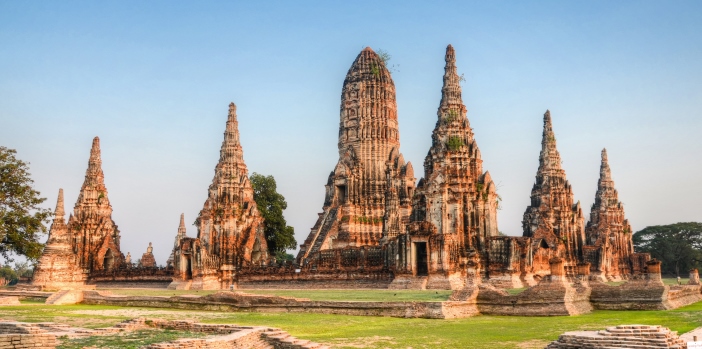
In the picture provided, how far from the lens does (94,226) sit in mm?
53562

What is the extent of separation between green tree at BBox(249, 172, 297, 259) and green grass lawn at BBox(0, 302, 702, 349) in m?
31.6

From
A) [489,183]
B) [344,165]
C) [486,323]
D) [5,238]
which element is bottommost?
[486,323]

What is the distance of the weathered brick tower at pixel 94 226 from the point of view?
52.6 metres

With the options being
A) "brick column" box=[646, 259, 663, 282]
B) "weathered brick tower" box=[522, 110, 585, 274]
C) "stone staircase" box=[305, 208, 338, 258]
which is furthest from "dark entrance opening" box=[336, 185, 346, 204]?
"brick column" box=[646, 259, 663, 282]

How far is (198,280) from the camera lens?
43656 mm

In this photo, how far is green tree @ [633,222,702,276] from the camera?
7406 centimetres

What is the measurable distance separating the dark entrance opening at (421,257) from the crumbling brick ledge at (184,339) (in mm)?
18138

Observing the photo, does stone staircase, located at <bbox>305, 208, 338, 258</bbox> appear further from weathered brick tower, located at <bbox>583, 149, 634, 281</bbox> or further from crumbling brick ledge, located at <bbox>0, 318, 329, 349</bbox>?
crumbling brick ledge, located at <bbox>0, 318, 329, 349</bbox>

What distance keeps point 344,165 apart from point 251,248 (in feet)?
31.6

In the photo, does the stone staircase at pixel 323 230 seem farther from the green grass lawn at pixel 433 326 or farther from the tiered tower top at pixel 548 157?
the green grass lawn at pixel 433 326

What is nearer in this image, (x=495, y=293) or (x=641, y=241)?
(x=495, y=293)

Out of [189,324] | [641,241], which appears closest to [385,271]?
[189,324]

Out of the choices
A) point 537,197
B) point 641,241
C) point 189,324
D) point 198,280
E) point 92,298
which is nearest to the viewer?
point 189,324

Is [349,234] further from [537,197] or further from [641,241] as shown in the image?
[641,241]
